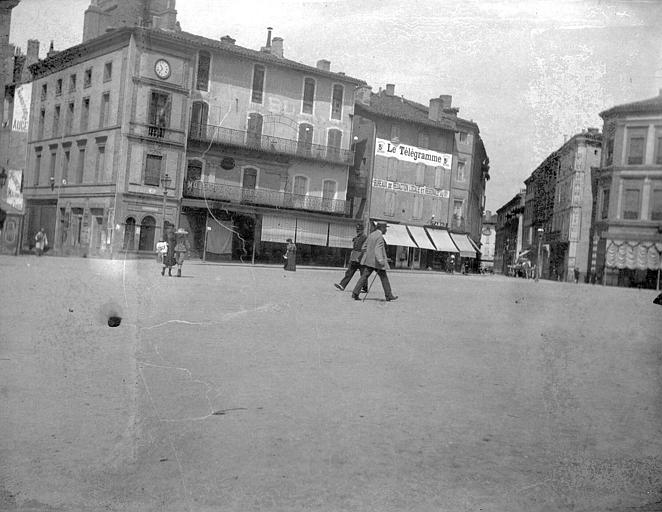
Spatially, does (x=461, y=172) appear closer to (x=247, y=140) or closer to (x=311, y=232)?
(x=247, y=140)

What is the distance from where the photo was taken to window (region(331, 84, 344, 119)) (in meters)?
7.79

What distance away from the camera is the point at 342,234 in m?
12.0

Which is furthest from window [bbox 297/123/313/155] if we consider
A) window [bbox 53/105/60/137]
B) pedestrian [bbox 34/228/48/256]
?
pedestrian [bbox 34/228/48/256]

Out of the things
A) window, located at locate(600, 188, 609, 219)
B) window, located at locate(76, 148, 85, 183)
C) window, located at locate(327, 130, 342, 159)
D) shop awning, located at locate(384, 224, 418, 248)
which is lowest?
shop awning, located at locate(384, 224, 418, 248)

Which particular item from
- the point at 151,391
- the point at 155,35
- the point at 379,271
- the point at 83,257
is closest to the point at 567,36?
Answer: the point at 155,35

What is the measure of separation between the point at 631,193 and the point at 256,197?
414 cm

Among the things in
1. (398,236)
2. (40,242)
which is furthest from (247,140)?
(398,236)

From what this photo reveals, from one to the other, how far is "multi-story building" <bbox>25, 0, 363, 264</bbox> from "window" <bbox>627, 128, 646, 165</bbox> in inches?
106

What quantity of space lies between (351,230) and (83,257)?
6781 mm

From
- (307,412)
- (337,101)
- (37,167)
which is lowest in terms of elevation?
(307,412)

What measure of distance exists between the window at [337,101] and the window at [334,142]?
0.64ft

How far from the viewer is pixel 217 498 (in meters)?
2.84

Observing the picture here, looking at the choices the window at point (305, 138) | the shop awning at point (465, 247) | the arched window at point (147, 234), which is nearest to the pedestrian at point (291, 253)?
the window at point (305, 138)

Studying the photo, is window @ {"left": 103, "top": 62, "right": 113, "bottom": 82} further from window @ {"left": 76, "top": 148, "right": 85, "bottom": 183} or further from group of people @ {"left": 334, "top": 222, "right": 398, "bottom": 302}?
group of people @ {"left": 334, "top": 222, "right": 398, "bottom": 302}
